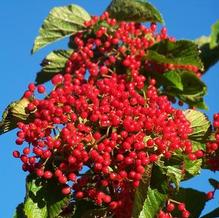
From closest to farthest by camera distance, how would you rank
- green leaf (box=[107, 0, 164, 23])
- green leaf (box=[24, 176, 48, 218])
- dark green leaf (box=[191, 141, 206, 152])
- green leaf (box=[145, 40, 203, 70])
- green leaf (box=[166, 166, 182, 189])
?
green leaf (box=[166, 166, 182, 189]) → green leaf (box=[24, 176, 48, 218]) → dark green leaf (box=[191, 141, 206, 152]) → green leaf (box=[145, 40, 203, 70]) → green leaf (box=[107, 0, 164, 23])

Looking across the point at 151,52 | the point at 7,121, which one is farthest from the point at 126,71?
the point at 7,121

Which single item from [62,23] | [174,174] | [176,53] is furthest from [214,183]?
[62,23]

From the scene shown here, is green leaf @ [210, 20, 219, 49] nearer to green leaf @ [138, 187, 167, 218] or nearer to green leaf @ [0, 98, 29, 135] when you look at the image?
green leaf @ [138, 187, 167, 218]

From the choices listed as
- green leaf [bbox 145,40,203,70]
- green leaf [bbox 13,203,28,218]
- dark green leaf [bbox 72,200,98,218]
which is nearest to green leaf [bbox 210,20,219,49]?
green leaf [bbox 145,40,203,70]

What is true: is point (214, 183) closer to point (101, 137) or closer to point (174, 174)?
point (174, 174)

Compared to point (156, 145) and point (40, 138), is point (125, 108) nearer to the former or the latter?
point (156, 145)

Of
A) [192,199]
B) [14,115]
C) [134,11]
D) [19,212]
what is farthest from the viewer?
[134,11]
